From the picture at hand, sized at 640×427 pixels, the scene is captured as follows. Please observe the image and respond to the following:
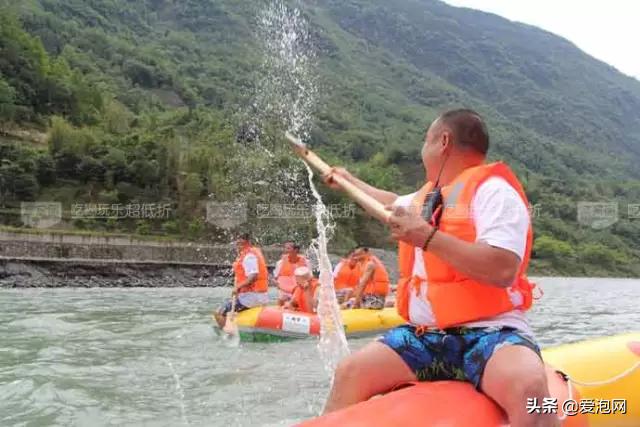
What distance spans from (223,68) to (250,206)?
5672cm

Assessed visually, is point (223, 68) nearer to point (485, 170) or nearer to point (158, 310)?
point (158, 310)

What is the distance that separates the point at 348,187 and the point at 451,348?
2.66ft

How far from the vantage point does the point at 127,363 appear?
8055mm

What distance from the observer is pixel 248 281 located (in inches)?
431

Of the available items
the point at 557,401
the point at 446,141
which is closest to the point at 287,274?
the point at 446,141

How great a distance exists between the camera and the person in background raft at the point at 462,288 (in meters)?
2.42

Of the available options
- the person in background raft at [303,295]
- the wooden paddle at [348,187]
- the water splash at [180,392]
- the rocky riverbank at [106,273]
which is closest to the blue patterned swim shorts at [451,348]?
the wooden paddle at [348,187]

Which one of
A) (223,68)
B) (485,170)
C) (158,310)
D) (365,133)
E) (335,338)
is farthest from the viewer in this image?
(223,68)

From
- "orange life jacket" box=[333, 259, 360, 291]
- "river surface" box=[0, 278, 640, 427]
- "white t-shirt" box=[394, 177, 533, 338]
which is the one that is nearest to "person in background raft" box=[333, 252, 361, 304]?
"orange life jacket" box=[333, 259, 360, 291]

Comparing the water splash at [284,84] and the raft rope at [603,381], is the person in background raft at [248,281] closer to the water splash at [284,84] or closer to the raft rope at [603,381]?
the raft rope at [603,381]

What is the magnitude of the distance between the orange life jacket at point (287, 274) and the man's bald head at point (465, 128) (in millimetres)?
8828

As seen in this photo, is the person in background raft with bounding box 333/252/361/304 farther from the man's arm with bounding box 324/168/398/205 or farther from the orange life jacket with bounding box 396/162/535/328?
the orange life jacket with bounding box 396/162/535/328

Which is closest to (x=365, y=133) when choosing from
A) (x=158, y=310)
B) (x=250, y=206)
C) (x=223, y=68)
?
(x=223, y=68)

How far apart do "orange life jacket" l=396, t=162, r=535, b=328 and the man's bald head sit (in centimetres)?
13
